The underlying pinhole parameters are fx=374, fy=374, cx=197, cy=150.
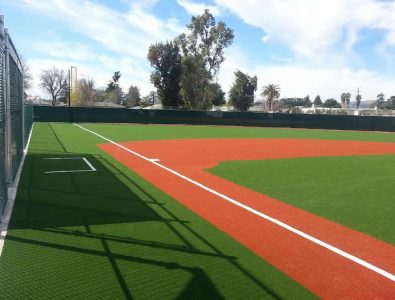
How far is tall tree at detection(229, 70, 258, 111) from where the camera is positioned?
8169 centimetres

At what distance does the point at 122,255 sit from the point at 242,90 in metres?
78.8

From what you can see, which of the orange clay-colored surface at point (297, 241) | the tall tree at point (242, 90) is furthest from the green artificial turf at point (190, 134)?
the tall tree at point (242, 90)

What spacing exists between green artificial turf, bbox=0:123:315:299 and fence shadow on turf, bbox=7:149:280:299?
15 millimetres

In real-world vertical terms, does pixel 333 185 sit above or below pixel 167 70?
below

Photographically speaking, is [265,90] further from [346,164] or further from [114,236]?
[114,236]

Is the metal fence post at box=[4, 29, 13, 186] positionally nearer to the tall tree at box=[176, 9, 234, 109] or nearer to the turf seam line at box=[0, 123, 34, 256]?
the turf seam line at box=[0, 123, 34, 256]

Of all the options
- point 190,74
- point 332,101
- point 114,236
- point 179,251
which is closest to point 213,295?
point 179,251

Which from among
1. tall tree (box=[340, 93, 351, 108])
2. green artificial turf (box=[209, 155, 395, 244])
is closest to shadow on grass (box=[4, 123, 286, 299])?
green artificial turf (box=[209, 155, 395, 244])

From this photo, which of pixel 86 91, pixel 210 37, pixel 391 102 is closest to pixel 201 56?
pixel 210 37

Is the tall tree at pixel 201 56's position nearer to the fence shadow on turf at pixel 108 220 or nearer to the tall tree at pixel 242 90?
the tall tree at pixel 242 90

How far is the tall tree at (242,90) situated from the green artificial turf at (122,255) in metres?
74.9

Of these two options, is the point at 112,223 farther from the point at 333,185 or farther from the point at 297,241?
the point at 333,185

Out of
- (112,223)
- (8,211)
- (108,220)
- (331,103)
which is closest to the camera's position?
(112,223)

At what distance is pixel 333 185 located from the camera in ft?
34.8
